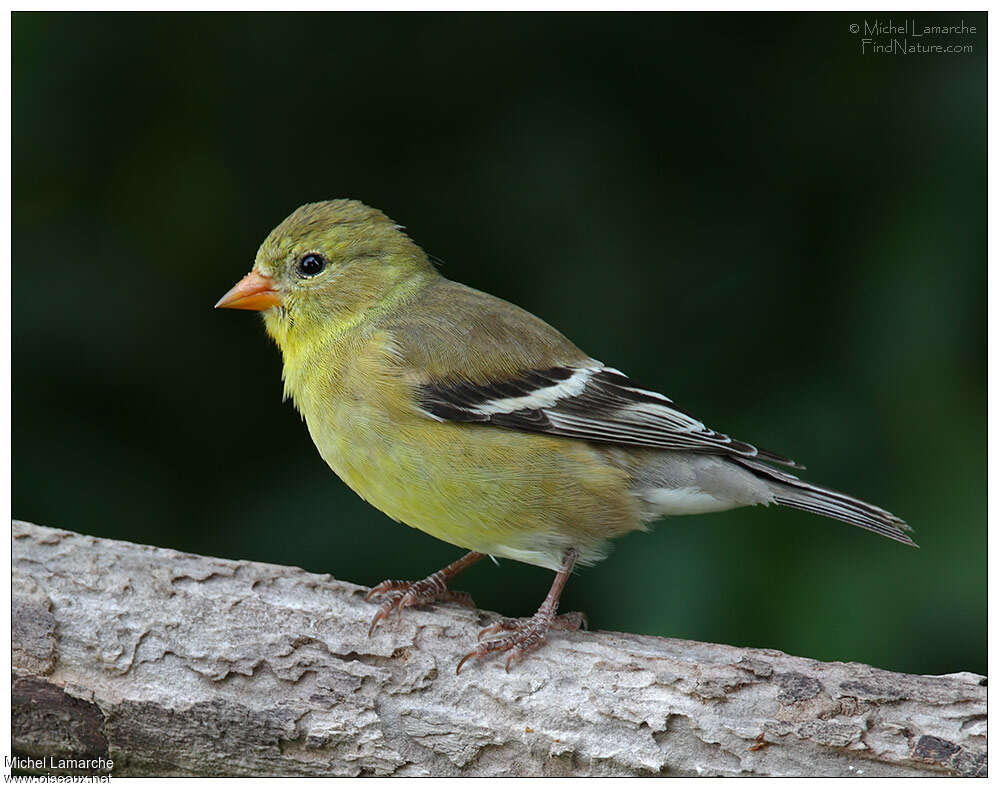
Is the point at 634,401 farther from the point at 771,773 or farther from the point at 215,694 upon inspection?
the point at 215,694

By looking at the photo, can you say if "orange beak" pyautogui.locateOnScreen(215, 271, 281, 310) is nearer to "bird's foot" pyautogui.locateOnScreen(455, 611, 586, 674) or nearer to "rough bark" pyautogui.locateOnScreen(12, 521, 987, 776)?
"rough bark" pyautogui.locateOnScreen(12, 521, 987, 776)

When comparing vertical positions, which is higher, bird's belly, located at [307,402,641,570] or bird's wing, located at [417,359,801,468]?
bird's wing, located at [417,359,801,468]

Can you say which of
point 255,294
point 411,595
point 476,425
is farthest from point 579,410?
point 255,294

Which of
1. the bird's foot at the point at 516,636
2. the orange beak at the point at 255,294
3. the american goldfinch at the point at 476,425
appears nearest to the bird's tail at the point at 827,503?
the american goldfinch at the point at 476,425

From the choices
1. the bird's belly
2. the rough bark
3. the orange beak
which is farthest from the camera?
the orange beak

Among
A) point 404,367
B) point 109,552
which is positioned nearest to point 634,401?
point 404,367

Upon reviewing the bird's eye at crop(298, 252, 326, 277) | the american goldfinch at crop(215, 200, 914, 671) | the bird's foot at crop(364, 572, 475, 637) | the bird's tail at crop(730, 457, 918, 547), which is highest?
the bird's eye at crop(298, 252, 326, 277)

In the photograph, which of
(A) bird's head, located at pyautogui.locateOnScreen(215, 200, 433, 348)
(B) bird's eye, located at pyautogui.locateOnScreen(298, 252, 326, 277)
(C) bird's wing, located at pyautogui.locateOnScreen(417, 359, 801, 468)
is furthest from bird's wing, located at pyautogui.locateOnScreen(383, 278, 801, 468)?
(B) bird's eye, located at pyautogui.locateOnScreen(298, 252, 326, 277)
